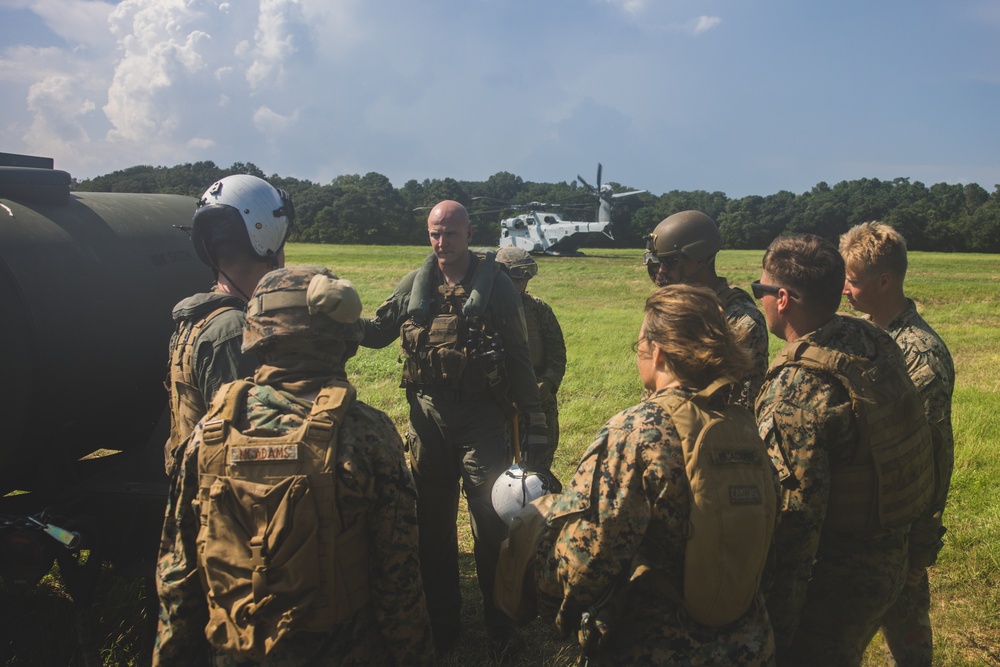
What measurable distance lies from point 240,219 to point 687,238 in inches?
92.6

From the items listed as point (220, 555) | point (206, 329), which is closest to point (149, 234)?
point (206, 329)

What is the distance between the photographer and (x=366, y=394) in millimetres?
9664

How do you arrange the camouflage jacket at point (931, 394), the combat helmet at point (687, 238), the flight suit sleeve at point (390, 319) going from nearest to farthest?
the camouflage jacket at point (931, 394) < the combat helmet at point (687, 238) < the flight suit sleeve at point (390, 319)

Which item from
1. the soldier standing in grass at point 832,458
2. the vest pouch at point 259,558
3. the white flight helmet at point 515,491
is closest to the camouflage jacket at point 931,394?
the soldier standing in grass at point 832,458

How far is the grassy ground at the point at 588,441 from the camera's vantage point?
393 centimetres

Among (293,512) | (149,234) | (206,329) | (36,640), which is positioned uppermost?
(149,234)

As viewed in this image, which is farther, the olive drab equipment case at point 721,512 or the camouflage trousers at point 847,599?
the camouflage trousers at point 847,599

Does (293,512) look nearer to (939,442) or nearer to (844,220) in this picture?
(939,442)

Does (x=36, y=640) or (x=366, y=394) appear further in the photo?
(x=366, y=394)

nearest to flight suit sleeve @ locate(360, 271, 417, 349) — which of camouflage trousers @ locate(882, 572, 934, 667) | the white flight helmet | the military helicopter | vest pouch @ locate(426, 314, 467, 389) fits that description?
vest pouch @ locate(426, 314, 467, 389)

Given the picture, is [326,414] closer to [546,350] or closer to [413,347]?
[413,347]

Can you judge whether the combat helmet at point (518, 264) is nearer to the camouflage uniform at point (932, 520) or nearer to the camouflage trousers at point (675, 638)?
the camouflage uniform at point (932, 520)

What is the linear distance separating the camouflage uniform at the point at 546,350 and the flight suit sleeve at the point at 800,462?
3003 mm

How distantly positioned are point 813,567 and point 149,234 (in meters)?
3.78
